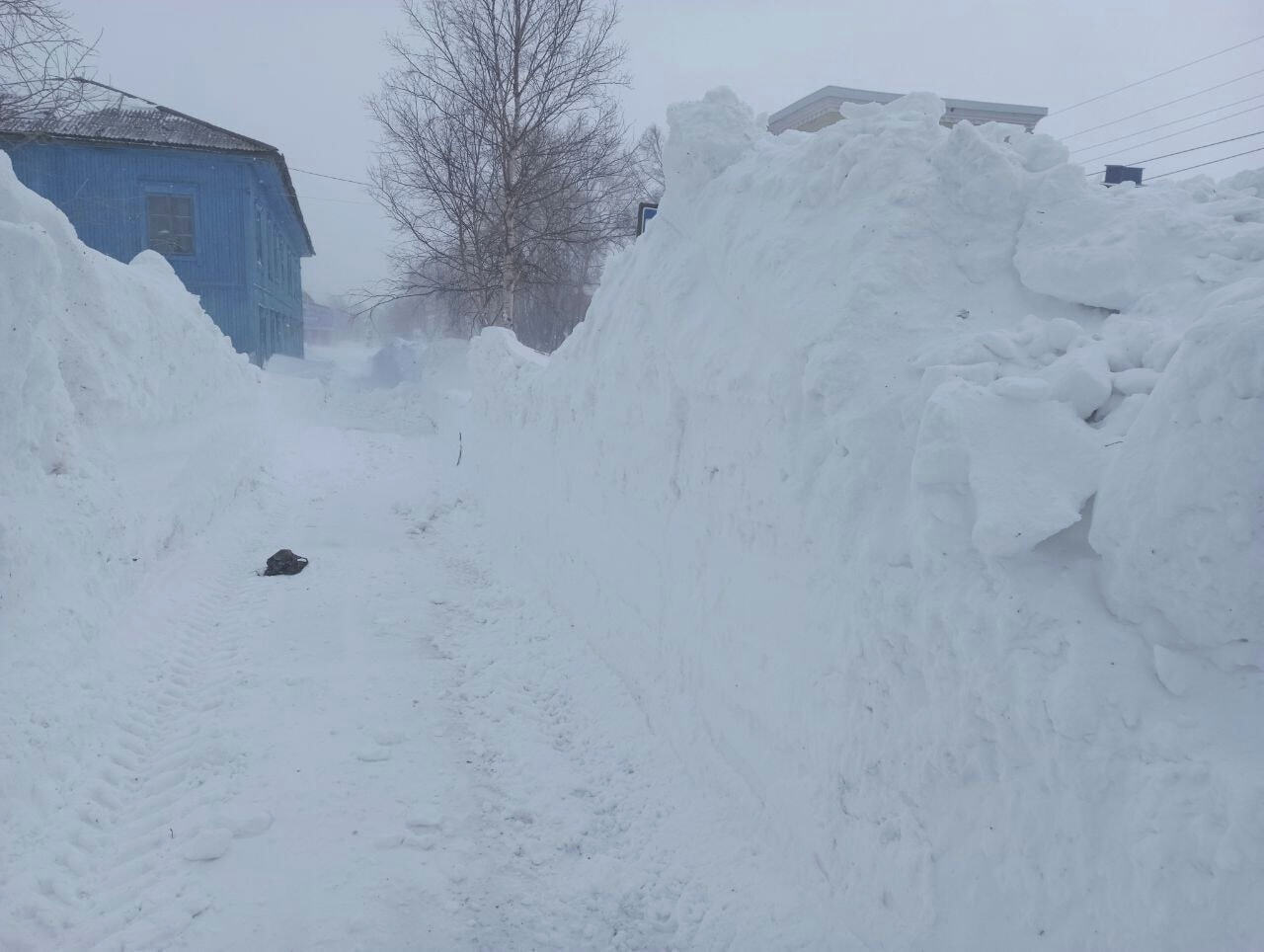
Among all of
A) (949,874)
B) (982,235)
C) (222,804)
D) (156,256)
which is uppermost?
(156,256)

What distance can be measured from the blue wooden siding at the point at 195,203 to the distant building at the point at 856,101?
16.1 metres

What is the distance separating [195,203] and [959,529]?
2764 cm

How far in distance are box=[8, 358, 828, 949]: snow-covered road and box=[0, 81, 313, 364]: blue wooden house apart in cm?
2100

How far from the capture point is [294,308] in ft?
122

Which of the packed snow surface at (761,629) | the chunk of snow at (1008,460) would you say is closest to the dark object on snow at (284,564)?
the packed snow surface at (761,629)

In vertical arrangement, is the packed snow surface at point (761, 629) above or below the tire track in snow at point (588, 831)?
above

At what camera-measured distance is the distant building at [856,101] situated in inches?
840

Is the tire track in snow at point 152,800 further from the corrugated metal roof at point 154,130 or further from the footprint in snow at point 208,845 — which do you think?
the corrugated metal roof at point 154,130

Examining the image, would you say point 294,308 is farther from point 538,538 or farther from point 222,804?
point 222,804

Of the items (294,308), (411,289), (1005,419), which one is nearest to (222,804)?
(1005,419)

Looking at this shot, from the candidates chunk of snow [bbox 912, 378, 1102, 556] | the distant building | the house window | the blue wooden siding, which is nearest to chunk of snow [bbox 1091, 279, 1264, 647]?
chunk of snow [bbox 912, 378, 1102, 556]

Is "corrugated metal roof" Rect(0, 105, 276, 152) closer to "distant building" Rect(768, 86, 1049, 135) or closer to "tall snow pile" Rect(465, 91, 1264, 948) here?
"distant building" Rect(768, 86, 1049, 135)

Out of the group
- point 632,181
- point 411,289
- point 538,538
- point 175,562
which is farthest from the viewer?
point 632,181

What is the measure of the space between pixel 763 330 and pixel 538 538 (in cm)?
438
